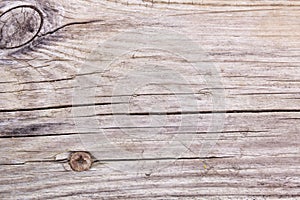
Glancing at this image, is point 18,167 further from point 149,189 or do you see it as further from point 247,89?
point 247,89

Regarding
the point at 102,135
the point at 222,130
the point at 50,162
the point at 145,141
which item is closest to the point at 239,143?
the point at 222,130

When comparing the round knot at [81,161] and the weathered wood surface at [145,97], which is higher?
the weathered wood surface at [145,97]

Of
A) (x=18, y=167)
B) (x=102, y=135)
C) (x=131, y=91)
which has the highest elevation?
(x=131, y=91)

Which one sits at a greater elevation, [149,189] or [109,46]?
[109,46]

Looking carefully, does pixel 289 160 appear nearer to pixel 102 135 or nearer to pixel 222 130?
pixel 222 130

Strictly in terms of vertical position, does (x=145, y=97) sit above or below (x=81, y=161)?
above

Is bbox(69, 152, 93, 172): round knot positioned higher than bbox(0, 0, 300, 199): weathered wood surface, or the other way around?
bbox(0, 0, 300, 199): weathered wood surface

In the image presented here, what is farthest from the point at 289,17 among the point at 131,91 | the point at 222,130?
the point at 131,91
